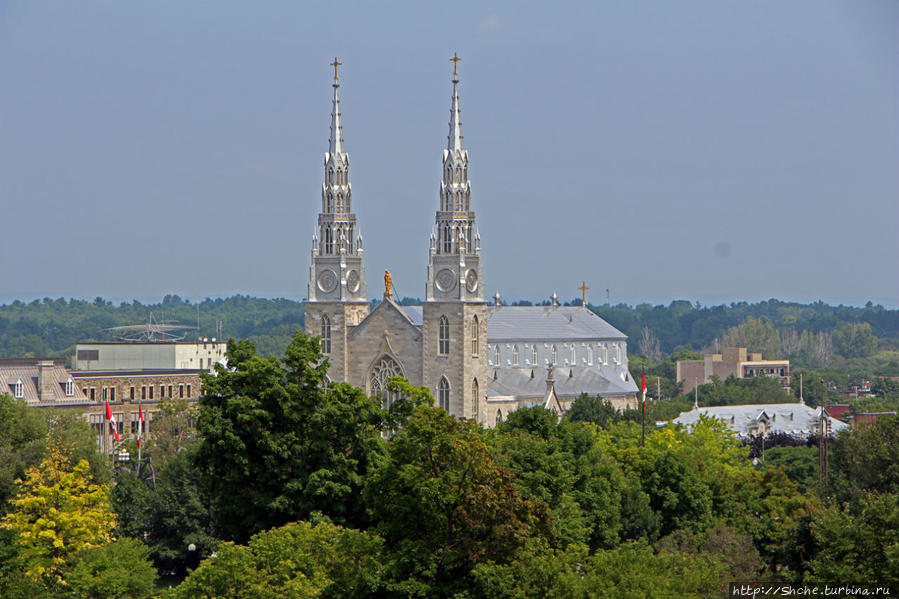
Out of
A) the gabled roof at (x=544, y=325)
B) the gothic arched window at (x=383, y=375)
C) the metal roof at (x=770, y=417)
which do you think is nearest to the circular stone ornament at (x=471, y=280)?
the gothic arched window at (x=383, y=375)

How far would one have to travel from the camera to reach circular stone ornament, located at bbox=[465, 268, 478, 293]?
11588 centimetres

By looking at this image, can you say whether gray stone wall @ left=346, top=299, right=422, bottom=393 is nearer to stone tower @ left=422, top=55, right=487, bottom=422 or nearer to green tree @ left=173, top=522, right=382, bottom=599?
stone tower @ left=422, top=55, right=487, bottom=422

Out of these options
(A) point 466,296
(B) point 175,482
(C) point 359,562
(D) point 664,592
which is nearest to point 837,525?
(D) point 664,592

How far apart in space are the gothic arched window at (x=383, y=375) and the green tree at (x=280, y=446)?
53.2 m

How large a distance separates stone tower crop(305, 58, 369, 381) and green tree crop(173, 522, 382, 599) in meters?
66.6

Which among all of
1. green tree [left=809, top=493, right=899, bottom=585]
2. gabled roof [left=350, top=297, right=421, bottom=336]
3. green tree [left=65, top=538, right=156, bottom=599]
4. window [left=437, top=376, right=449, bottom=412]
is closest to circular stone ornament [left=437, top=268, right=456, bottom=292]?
gabled roof [left=350, top=297, right=421, bottom=336]

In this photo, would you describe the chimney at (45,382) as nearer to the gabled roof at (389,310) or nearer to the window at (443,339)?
the gabled roof at (389,310)

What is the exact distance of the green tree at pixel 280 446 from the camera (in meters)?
62.6

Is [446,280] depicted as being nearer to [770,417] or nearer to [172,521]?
[172,521]

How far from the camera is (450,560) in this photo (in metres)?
50.8

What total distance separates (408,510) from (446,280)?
64.5 m

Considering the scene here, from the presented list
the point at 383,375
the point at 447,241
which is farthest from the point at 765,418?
Result: the point at 447,241

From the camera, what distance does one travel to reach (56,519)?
6638 cm

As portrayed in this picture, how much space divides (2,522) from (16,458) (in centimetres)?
620
